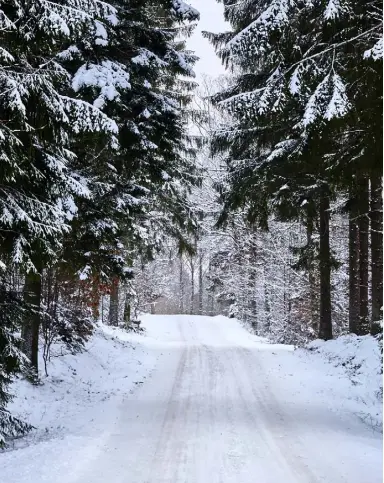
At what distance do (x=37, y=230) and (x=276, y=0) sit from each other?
5.03 m

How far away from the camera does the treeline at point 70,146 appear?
5.92 metres

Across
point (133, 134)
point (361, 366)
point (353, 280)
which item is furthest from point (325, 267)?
point (133, 134)

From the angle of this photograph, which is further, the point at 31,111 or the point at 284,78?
the point at 284,78

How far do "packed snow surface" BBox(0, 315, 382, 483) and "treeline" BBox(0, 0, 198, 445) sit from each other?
85 centimetres

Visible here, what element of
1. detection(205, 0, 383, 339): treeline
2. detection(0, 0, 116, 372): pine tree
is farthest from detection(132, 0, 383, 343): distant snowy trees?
detection(0, 0, 116, 372): pine tree

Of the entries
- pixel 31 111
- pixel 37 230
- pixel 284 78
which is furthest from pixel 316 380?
pixel 31 111

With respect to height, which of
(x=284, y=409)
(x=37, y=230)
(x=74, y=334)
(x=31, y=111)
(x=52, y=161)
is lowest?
(x=284, y=409)

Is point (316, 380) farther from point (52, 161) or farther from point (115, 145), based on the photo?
point (52, 161)

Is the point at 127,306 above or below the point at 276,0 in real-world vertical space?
below

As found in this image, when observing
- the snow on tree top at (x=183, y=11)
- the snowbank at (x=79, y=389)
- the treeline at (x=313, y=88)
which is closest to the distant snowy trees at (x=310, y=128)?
the treeline at (x=313, y=88)

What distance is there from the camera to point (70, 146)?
9930 millimetres

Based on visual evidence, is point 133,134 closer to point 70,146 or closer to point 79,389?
point 70,146

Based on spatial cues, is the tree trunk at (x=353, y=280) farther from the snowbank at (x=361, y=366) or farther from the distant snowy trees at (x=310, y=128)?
the snowbank at (x=361, y=366)

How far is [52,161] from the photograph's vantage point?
6.93m
